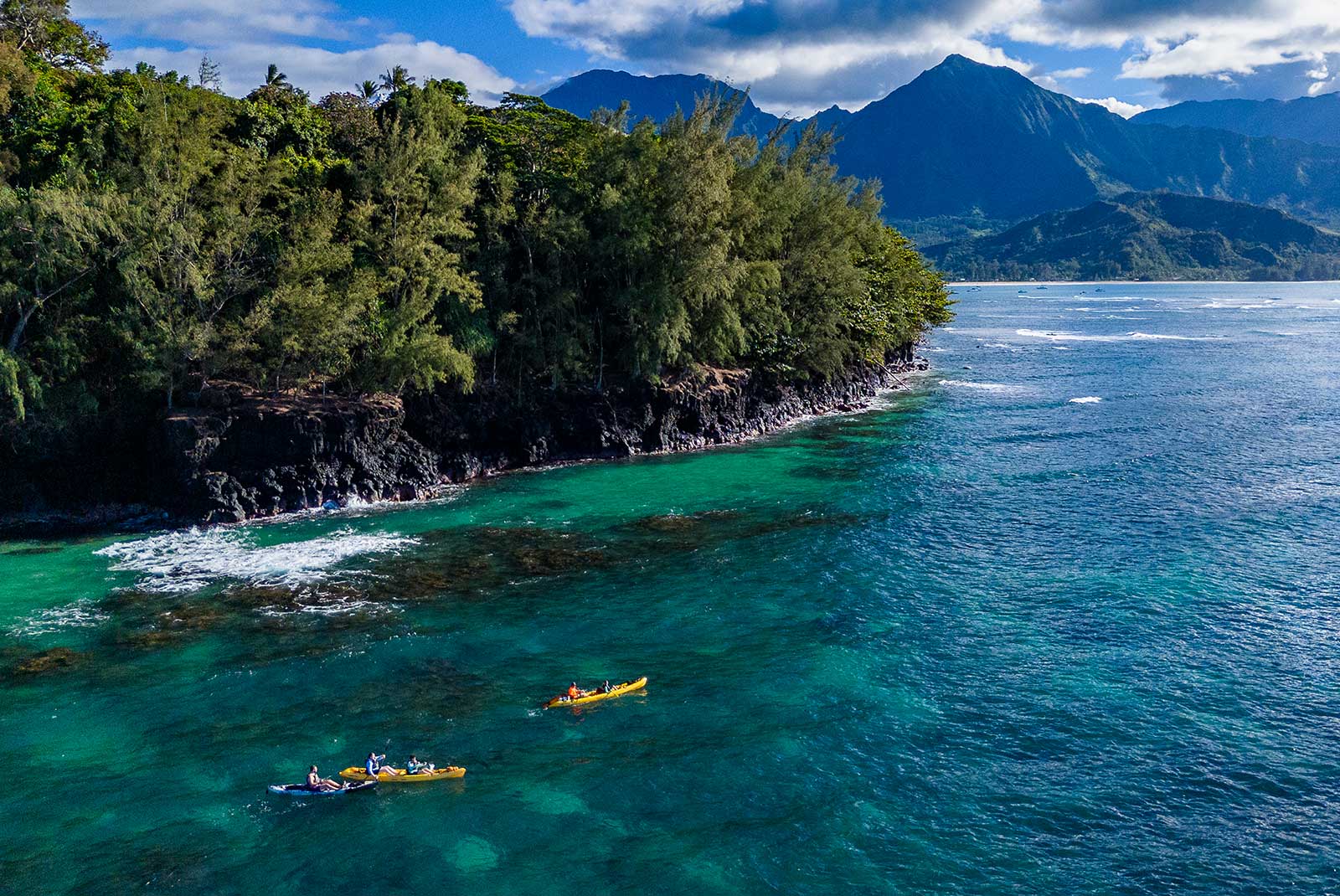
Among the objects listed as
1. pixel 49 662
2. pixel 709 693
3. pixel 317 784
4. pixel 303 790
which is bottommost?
pixel 709 693

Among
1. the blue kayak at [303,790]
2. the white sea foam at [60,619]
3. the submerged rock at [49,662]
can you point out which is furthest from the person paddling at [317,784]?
the white sea foam at [60,619]

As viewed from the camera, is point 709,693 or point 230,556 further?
point 230,556

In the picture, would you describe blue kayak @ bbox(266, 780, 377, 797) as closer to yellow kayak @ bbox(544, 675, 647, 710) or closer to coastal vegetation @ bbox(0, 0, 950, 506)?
yellow kayak @ bbox(544, 675, 647, 710)

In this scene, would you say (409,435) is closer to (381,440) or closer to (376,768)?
(381,440)

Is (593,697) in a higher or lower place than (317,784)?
lower

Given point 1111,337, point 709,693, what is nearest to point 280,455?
point 709,693

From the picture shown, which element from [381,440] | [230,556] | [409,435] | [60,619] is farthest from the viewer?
[409,435]

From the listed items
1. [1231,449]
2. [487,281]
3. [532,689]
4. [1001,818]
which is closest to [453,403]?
[487,281]

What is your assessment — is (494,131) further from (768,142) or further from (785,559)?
(785,559)
